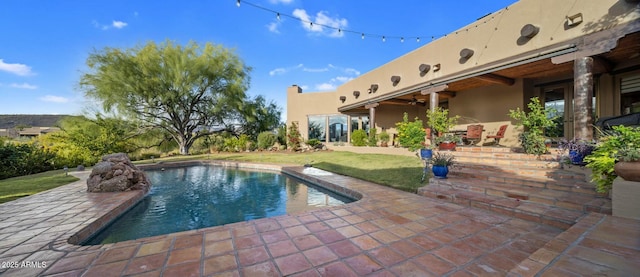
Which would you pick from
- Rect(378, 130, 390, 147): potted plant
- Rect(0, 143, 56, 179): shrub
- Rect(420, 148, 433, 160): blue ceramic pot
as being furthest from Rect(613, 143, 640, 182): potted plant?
Rect(0, 143, 56, 179): shrub

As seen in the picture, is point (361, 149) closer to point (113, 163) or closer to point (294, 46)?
point (294, 46)

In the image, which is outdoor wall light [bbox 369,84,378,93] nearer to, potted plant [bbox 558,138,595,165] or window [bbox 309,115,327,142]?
window [bbox 309,115,327,142]

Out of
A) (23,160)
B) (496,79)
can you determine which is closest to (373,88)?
(496,79)

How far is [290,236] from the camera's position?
8.43 feet

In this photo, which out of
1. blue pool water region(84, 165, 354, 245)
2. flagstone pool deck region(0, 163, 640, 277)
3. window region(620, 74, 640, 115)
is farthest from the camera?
window region(620, 74, 640, 115)

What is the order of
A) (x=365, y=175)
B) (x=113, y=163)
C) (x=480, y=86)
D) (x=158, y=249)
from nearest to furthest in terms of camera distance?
(x=158, y=249) < (x=113, y=163) < (x=365, y=175) < (x=480, y=86)

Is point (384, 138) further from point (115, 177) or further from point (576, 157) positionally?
point (115, 177)

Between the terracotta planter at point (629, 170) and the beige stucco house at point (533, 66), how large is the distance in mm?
2952

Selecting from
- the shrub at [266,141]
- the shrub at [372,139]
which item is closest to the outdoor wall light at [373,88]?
the shrub at [372,139]

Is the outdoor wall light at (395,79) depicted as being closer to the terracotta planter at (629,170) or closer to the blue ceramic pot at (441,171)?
the blue ceramic pot at (441,171)

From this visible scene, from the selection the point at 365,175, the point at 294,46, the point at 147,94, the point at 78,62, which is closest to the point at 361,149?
the point at 365,175

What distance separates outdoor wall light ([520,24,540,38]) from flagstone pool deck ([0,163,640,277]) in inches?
201

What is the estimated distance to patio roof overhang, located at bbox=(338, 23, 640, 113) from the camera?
466cm

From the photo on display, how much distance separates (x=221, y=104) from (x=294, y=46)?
7.61 meters
